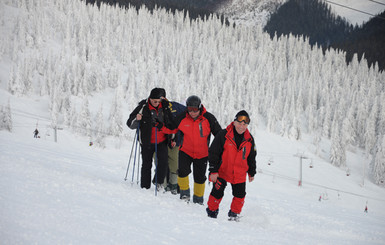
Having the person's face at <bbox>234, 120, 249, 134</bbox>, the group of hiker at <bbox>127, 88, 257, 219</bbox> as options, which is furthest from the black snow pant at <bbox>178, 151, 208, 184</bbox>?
the person's face at <bbox>234, 120, 249, 134</bbox>

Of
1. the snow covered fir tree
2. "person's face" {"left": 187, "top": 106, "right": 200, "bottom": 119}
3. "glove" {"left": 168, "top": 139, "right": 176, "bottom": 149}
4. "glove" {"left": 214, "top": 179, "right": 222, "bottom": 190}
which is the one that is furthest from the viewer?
the snow covered fir tree

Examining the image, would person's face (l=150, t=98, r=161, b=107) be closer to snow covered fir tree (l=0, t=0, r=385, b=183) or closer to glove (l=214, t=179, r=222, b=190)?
glove (l=214, t=179, r=222, b=190)

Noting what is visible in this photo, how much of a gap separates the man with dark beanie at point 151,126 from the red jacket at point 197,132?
2.00ft

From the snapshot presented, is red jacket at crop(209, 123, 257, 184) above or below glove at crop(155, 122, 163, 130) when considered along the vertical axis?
below

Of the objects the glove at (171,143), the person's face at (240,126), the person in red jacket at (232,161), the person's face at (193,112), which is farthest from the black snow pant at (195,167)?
the person's face at (240,126)

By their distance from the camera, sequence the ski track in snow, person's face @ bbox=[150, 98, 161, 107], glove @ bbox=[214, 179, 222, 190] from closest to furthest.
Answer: the ski track in snow, glove @ bbox=[214, 179, 222, 190], person's face @ bbox=[150, 98, 161, 107]

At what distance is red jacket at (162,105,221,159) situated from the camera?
5230 mm

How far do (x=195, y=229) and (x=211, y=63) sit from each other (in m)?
95.9

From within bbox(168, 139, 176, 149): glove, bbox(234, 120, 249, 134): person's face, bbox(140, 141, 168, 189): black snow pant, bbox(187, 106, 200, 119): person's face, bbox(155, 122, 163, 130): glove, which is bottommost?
bbox(140, 141, 168, 189): black snow pant

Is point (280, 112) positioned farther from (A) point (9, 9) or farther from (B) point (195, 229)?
(A) point (9, 9)

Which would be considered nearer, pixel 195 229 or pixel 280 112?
pixel 195 229

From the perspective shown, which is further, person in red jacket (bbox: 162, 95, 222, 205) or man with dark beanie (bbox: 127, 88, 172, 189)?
man with dark beanie (bbox: 127, 88, 172, 189)

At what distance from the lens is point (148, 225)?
3209mm

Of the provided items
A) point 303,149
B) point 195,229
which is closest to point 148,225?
point 195,229
